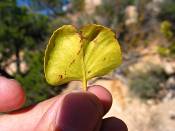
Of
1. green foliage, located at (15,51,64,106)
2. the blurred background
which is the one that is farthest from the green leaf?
green foliage, located at (15,51,64,106)

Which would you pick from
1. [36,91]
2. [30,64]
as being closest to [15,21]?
[30,64]

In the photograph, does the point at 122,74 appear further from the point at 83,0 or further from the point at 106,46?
the point at 106,46

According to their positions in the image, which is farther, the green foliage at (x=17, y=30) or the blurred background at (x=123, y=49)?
the green foliage at (x=17, y=30)

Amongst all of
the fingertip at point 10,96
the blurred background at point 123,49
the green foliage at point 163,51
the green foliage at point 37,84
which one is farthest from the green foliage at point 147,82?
the fingertip at point 10,96

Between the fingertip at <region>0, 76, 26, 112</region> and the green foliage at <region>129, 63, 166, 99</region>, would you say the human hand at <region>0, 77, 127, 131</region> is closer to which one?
the fingertip at <region>0, 76, 26, 112</region>

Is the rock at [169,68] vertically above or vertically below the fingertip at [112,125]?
below

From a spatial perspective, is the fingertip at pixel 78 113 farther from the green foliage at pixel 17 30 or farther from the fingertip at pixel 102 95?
the green foliage at pixel 17 30

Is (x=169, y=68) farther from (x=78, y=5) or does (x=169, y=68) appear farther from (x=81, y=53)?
(x=81, y=53)
